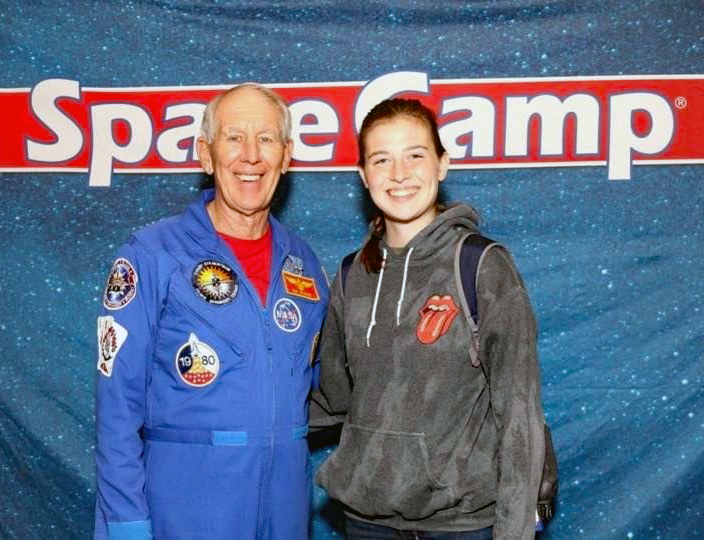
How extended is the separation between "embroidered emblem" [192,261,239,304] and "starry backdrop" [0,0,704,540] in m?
0.84

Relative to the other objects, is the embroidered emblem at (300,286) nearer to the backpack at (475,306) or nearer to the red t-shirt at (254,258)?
the red t-shirt at (254,258)

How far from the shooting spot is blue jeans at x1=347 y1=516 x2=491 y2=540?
2057 mm

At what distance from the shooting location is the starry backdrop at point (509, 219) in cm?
302

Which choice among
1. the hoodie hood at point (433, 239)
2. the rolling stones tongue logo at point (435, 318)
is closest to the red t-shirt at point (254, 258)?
the hoodie hood at point (433, 239)

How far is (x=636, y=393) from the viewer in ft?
9.99

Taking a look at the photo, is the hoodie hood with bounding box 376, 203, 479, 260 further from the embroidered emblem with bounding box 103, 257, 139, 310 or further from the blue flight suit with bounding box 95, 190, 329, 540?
the embroidered emblem with bounding box 103, 257, 139, 310

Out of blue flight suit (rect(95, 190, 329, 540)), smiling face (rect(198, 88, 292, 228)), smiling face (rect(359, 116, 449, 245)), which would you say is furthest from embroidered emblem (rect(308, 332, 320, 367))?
smiling face (rect(359, 116, 449, 245))

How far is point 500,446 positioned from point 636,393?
3.97ft

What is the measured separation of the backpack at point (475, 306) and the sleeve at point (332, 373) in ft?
1.36

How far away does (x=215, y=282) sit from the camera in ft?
7.66

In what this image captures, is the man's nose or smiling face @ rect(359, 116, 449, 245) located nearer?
smiling face @ rect(359, 116, 449, 245)

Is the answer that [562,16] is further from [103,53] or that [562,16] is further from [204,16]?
[103,53]

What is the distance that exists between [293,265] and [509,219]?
34.1 inches

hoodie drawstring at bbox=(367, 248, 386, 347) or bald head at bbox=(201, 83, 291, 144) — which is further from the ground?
bald head at bbox=(201, 83, 291, 144)
